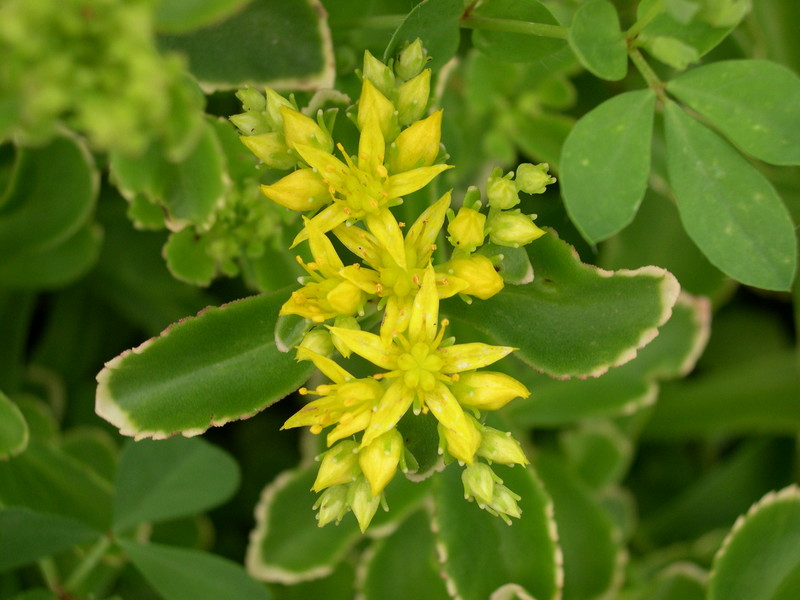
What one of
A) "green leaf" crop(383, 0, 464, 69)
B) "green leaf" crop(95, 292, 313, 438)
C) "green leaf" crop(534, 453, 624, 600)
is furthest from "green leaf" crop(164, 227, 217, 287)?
"green leaf" crop(534, 453, 624, 600)

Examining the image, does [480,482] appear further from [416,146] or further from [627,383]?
[627,383]

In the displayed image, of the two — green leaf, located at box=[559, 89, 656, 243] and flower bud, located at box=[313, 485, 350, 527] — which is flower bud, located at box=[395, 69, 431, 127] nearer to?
green leaf, located at box=[559, 89, 656, 243]

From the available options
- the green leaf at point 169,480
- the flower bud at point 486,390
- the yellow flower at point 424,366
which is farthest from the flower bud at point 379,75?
the green leaf at point 169,480

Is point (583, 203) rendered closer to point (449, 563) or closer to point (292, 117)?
point (292, 117)

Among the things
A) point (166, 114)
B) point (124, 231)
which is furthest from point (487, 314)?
point (124, 231)

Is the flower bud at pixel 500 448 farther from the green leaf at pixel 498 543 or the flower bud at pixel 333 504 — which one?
the green leaf at pixel 498 543

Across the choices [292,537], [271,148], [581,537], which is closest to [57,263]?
[292,537]
